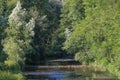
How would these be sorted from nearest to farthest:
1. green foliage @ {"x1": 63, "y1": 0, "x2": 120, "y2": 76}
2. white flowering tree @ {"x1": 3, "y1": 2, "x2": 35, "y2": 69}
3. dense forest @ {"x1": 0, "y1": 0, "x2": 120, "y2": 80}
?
green foliage @ {"x1": 63, "y1": 0, "x2": 120, "y2": 76} → dense forest @ {"x1": 0, "y1": 0, "x2": 120, "y2": 80} → white flowering tree @ {"x1": 3, "y1": 2, "x2": 35, "y2": 69}

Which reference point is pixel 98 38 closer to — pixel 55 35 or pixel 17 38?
pixel 17 38

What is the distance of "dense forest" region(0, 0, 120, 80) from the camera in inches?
2267

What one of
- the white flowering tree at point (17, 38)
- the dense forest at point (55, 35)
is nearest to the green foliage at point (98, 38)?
the dense forest at point (55, 35)

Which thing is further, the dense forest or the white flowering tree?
the white flowering tree

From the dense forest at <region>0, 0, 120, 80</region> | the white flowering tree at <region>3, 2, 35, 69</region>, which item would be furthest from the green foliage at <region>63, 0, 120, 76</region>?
the white flowering tree at <region>3, 2, 35, 69</region>

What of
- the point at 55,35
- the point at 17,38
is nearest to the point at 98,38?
the point at 17,38

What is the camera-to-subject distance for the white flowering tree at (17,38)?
194 ft

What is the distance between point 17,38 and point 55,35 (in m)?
24.6

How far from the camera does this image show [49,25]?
94562mm

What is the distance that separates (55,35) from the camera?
9262 cm

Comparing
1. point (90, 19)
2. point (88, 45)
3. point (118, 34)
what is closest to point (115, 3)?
point (118, 34)

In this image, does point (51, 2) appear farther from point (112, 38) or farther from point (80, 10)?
point (112, 38)

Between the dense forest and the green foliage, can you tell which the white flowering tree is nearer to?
the dense forest

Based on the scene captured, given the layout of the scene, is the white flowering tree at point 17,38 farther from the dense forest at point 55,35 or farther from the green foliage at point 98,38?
the green foliage at point 98,38
